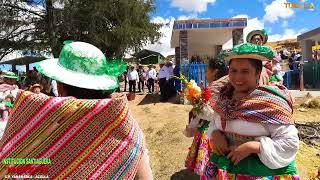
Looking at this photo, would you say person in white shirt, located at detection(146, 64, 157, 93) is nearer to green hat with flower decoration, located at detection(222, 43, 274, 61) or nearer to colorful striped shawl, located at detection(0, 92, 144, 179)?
green hat with flower decoration, located at detection(222, 43, 274, 61)

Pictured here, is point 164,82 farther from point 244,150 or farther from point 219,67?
point 244,150

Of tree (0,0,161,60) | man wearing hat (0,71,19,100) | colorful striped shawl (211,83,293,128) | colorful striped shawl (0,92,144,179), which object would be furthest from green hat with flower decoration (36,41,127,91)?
tree (0,0,161,60)

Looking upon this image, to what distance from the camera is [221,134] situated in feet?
10.4

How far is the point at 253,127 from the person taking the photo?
9.94 ft

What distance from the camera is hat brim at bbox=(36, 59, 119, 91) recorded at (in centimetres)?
244

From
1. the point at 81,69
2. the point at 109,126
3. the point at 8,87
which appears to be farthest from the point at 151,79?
the point at 109,126

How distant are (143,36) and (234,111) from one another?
21010 millimetres

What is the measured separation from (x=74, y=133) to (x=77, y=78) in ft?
0.96

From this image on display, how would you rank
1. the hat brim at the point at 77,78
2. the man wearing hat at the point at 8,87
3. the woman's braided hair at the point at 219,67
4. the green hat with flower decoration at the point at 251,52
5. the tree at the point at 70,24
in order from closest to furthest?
the hat brim at the point at 77,78 → the green hat with flower decoration at the point at 251,52 → the woman's braided hair at the point at 219,67 → the man wearing hat at the point at 8,87 → the tree at the point at 70,24

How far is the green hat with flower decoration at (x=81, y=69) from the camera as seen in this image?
8.05 ft

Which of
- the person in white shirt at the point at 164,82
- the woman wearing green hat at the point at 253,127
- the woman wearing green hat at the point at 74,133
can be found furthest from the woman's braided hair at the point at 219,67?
the person in white shirt at the point at 164,82

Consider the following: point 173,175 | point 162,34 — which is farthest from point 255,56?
point 162,34

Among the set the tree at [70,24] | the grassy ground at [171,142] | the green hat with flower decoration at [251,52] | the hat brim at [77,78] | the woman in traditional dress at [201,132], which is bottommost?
the grassy ground at [171,142]

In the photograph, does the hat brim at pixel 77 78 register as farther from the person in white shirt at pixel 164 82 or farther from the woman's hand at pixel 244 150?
the person in white shirt at pixel 164 82
